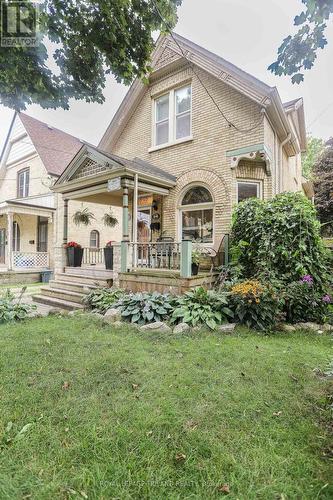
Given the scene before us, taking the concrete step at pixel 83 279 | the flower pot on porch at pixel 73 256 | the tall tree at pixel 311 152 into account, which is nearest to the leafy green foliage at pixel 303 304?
the concrete step at pixel 83 279

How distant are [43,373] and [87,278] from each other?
17.8 ft

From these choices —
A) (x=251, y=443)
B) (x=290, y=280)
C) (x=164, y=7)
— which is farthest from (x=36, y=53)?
(x=290, y=280)

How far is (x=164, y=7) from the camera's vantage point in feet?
11.8

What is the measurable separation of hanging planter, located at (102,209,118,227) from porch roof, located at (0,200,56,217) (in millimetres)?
2807

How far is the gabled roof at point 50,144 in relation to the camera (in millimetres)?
15461

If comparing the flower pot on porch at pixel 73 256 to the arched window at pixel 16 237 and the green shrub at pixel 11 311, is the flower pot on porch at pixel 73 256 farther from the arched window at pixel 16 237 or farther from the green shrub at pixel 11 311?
the arched window at pixel 16 237

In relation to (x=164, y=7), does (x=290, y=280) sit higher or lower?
lower

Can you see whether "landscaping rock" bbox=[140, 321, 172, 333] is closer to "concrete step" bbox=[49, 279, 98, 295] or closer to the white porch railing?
"concrete step" bbox=[49, 279, 98, 295]

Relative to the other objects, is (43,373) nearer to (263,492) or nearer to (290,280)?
(263,492)

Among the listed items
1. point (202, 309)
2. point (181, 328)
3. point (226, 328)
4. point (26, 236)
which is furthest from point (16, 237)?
point (226, 328)

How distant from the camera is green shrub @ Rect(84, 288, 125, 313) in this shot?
21.6 feet

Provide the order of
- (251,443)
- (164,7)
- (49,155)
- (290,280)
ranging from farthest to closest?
(49,155)
(290,280)
(164,7)
(251,443)

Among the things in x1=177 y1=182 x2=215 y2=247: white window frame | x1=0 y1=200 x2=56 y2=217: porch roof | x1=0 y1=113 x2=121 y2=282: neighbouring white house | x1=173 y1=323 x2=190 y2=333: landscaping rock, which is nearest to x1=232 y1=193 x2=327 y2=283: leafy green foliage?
x1=177 y1=182 x2=215 y2=247: white window frame

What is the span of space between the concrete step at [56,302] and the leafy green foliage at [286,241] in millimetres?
4673
